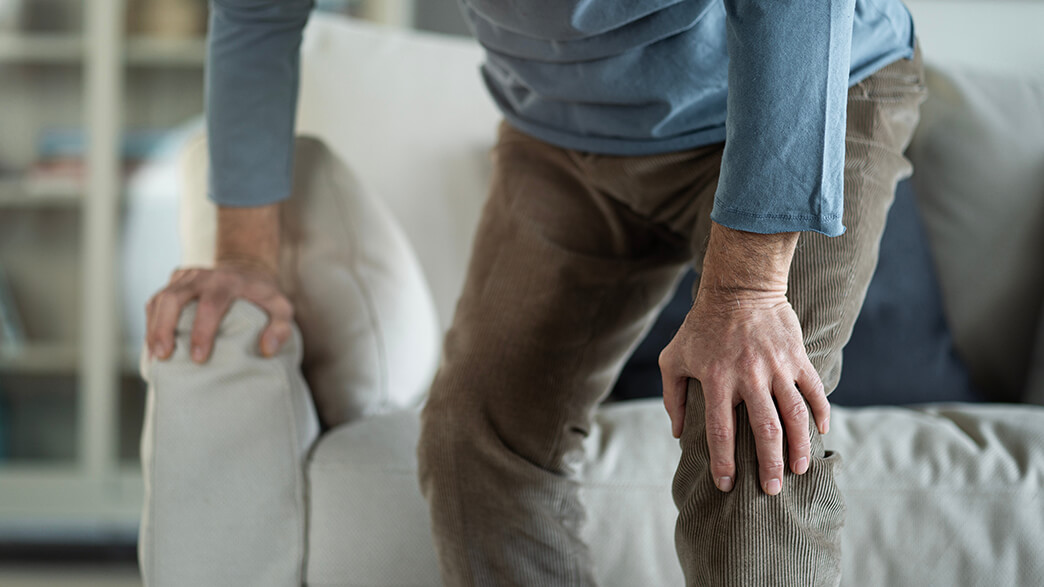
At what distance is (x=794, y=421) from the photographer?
58 centimetres

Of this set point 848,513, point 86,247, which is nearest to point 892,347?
point 848,513

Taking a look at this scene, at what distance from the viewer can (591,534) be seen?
98 cm

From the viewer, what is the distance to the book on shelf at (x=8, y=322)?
2.53m

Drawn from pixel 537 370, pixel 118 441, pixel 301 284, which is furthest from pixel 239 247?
pixel 118 441

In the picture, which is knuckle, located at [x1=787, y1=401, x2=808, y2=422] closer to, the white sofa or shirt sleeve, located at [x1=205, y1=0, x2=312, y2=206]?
the white sofa

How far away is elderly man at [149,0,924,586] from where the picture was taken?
0.58 m

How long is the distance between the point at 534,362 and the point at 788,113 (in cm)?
41

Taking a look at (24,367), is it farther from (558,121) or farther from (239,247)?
(558,121)

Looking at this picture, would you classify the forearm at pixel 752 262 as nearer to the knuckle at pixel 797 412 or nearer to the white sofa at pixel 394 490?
the knuckle at pixel 797 412

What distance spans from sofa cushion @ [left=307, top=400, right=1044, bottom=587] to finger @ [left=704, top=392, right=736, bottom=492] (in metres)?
0.40

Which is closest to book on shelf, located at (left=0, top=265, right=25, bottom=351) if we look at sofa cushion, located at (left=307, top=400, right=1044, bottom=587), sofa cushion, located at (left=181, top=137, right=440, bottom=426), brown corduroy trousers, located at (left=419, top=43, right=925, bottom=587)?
sofa cushion, located at (left=181, top=137, right=440, bottom=426)

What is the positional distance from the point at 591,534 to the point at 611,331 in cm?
25

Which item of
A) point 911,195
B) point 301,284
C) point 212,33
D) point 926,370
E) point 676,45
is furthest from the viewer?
point 911,195

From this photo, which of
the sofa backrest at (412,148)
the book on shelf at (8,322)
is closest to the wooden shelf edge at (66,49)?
the book on shelf at (8,322)
